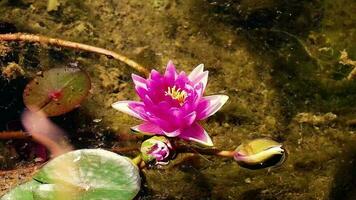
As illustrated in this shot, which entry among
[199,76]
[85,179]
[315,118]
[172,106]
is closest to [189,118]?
[172,106]

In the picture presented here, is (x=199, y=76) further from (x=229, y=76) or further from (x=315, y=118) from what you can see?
(x=315, y=118)

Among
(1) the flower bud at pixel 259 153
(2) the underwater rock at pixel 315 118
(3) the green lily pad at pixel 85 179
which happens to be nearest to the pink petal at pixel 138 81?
(3) the green lily pad at pixel 85 179

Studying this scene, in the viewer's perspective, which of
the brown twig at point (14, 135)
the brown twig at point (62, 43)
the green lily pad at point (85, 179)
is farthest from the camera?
the brown twig at point (62, 43)

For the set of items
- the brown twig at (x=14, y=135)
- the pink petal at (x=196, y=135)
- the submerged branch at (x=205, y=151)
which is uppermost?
the pink petal at (x=196, y=135)

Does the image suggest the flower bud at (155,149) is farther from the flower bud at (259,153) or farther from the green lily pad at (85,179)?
the flower bud at (259,153)

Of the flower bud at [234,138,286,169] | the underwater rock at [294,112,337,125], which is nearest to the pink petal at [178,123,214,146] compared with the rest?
the flower bud at [234,138,286,169]

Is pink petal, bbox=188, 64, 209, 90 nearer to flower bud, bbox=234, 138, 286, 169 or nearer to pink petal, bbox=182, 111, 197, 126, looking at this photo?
pink petal, bbox=182, 111, 197, 126
